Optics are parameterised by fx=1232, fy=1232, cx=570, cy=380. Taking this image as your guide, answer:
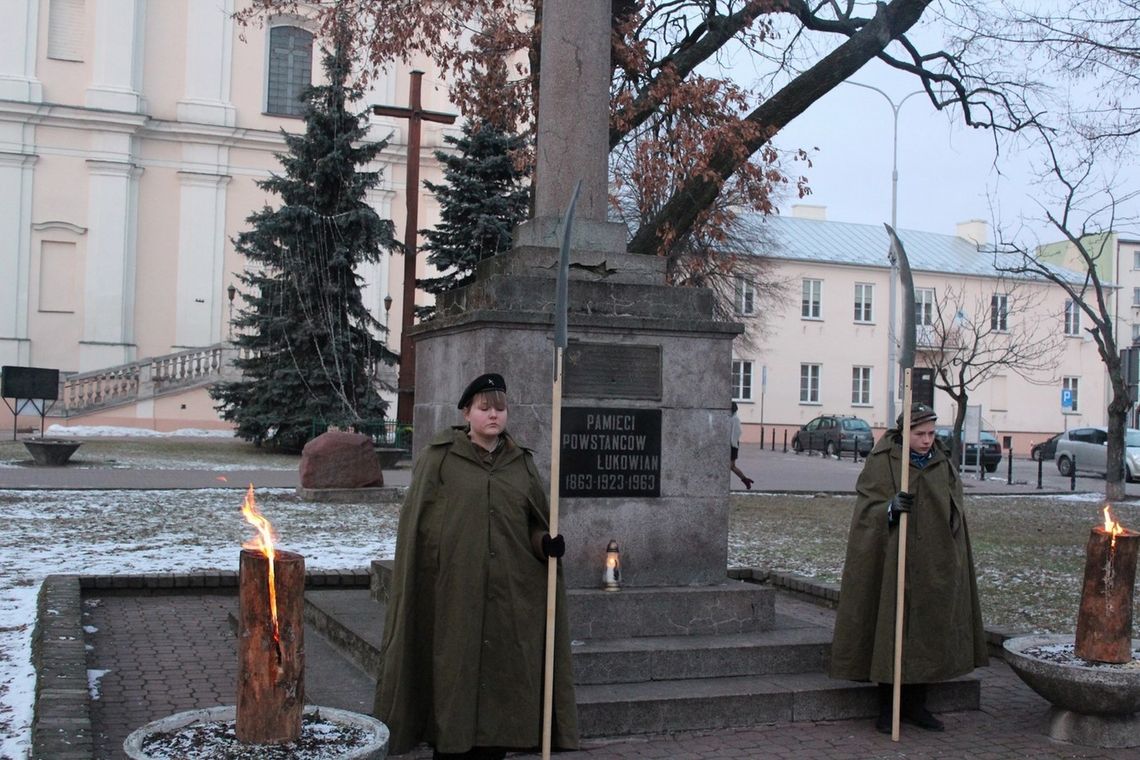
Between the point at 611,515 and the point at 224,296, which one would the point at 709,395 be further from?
the point at 224,296

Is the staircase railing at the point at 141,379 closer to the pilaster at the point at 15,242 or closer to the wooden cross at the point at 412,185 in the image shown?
the pilaster at the point at 15,242

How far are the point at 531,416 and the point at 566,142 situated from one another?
193 centimetres

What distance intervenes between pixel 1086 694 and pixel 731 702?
180 cm

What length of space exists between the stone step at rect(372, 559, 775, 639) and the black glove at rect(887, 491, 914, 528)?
1.13 m

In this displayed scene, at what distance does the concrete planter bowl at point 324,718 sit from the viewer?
12.7 feet

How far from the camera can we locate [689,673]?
683 cm

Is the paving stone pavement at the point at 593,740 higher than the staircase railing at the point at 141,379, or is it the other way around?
the staircase railing at the point at 141,379

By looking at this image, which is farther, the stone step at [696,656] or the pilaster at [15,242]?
the pilaster at [15,242]

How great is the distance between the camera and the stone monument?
7094mm

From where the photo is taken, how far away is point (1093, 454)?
35.1 metres

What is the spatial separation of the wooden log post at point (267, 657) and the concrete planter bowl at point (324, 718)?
191mm

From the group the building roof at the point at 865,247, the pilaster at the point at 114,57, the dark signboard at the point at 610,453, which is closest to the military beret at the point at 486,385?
the dark signboard at the point at 610,453

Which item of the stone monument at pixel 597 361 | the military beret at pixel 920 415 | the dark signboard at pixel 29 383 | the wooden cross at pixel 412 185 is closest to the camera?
the military beret at pixel 920 415

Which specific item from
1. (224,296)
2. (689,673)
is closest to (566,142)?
(689,673)
